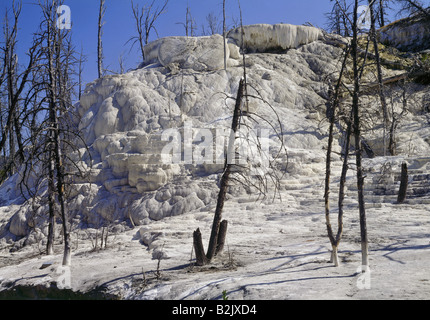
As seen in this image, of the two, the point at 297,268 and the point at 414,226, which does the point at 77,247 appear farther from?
the point at 414,226

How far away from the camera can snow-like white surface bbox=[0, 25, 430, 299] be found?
588 cm

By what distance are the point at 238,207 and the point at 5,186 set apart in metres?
10.9

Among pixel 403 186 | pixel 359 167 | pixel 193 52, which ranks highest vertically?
pixel 193 52

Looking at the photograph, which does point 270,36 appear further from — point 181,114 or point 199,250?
point 199,250

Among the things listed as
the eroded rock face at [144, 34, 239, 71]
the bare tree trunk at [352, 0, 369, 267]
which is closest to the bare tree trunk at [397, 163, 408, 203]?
the bare tree trunk at [352, 0, 369, 267]

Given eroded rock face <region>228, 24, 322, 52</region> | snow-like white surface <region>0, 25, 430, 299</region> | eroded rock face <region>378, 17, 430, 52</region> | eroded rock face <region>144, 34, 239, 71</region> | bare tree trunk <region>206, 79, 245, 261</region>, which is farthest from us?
eroded rock face <region>378, 17, 430, 52</region>

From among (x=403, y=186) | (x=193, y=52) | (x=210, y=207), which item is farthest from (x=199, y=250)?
(x=193, y=52)

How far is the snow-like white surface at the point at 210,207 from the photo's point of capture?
19.3 ft

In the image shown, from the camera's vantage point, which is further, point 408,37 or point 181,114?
point 408,37

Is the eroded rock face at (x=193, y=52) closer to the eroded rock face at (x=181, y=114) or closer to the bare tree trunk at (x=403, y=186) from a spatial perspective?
the eroded rock face at (x=181, y=114)

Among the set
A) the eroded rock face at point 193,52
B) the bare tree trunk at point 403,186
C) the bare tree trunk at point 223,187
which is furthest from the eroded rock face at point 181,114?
the bare tree trunk at point 403,186

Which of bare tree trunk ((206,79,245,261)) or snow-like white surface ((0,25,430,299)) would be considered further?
bare tree trunk ((206,79,245,261))

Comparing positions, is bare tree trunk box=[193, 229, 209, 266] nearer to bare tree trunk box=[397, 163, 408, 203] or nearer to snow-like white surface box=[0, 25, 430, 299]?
snow-like white surface box=[0, 25, 430, 299]

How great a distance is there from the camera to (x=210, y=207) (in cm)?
1262
